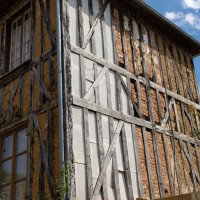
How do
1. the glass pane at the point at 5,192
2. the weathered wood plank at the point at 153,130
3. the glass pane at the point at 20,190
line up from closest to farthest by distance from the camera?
the glass pane at the point at 20,190
the glass pane at the point at 5,192
the weathered wood plank at the point at 153,130

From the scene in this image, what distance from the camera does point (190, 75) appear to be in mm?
11523

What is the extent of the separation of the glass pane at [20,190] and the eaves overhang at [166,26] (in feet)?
17.4

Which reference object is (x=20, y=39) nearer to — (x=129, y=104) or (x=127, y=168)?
(x=129, y=104)

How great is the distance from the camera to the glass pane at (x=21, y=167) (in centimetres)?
737

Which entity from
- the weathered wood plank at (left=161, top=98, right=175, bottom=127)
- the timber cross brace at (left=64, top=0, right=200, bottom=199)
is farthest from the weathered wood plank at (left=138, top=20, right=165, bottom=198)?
the weathered wood plank at (left=161, top=98, right=175, bottom=127)

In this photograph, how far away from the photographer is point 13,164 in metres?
7.60

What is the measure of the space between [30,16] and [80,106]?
9.82 ft

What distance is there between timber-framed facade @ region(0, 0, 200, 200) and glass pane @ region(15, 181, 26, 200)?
0.06 m

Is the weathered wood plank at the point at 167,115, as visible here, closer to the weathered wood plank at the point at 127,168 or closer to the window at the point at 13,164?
the weathered wood plank at the point at 127,168

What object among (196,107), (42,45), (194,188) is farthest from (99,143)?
(196,107)

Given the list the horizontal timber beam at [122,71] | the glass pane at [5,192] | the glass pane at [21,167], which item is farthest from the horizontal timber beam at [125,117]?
the glass pane at [5,192]

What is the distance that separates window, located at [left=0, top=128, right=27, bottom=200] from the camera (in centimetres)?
734

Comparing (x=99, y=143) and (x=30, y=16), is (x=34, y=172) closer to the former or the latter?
(x=99, y=143)

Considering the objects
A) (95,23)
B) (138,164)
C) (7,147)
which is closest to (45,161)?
(7,147)
